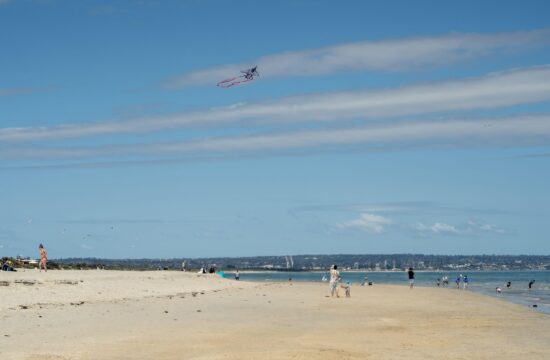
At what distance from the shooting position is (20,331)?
22531mm

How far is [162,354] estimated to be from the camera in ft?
63.2

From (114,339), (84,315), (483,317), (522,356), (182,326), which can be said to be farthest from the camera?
(483,317)

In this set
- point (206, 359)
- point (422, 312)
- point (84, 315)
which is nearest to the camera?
point (206, 359)

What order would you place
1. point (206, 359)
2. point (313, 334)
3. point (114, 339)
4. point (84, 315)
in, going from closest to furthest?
point (206, 359) < point (114, 339) < point (313, 334) < point (84, 315)

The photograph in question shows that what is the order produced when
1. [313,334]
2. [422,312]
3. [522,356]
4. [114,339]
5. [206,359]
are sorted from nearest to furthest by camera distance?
[206,359] < [522,356] < [114,339] < [313,334] < [422,312]

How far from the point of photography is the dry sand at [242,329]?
65.0ft

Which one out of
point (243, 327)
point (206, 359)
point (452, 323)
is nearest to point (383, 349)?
point (206, 359)

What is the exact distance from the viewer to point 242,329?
25984mm

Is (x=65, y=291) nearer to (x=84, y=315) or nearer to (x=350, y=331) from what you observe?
(x=84, y=315)

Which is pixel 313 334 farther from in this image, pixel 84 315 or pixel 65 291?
pixel 65 291

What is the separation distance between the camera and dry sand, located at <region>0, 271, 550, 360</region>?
19812 millimetres

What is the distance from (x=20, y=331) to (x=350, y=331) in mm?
10688

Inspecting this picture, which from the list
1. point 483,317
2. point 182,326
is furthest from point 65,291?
point 483,317

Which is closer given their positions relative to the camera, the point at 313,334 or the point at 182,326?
the point at 313,334
